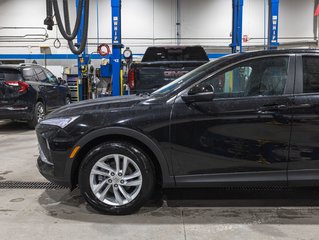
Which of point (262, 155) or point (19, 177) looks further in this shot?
point (19, 177)

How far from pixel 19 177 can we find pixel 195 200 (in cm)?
261

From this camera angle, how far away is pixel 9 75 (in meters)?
9.73

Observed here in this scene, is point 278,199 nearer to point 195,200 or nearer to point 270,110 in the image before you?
point 195,200

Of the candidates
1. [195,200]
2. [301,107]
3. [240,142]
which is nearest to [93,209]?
[195,200]

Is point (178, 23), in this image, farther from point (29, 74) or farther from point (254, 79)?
point (254, 79)

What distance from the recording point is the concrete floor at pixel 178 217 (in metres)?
3.65

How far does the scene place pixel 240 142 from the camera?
3.93m

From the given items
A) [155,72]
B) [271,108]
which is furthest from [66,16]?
[271,108]

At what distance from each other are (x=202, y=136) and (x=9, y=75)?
7.19m

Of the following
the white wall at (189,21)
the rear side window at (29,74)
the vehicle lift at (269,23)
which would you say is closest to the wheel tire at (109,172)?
the rear side window at (29,74)

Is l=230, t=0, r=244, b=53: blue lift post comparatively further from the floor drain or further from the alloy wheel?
the alloy wheel

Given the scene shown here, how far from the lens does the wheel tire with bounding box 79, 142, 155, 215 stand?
157 inches

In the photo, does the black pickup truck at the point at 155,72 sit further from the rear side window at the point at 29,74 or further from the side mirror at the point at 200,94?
the rear side window at the point at 29,74

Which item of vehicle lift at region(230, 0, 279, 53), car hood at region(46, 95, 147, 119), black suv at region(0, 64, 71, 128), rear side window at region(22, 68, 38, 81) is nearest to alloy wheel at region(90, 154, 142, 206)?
car hood at region(46, 95, 147, 119)
